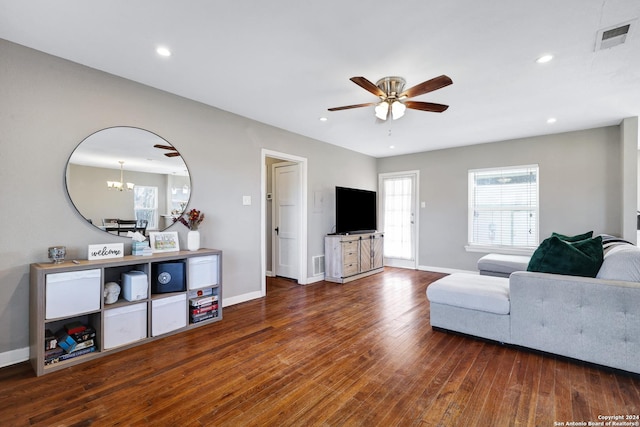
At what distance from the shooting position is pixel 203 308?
316 cm

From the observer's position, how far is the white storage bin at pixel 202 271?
3.07 metres

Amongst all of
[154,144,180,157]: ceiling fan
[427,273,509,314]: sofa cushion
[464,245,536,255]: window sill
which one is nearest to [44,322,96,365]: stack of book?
[154,144,180,157]: ceiling fan

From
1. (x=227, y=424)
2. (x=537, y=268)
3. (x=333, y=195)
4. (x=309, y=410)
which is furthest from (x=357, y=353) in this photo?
(x=333, y=195)

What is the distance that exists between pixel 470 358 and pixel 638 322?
3.87ft

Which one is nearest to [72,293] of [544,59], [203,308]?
[203,308]

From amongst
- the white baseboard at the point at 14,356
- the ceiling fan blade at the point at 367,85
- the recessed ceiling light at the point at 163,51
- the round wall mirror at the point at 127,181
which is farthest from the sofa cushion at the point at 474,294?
the white baseboard at the point at 14,356

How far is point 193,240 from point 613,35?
13.4ft

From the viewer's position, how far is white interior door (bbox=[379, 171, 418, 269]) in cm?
632

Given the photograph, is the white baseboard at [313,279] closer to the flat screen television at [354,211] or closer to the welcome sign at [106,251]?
the flat screen television at [354,211]

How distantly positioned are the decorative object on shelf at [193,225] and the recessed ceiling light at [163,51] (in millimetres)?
1567

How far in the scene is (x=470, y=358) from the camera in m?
2.44

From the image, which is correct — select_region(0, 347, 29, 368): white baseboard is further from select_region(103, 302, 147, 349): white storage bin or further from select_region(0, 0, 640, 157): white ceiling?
select_region(0, 0, 640, 157): white ceiling

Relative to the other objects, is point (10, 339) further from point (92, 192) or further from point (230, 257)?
point (230, 257)

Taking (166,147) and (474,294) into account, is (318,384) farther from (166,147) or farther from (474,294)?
(166,147)
